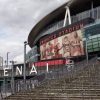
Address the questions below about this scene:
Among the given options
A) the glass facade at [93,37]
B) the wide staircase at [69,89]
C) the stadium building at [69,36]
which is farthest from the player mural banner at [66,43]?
the wide staircase at [69,89]

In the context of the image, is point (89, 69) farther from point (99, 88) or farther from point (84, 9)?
point (84, 9)

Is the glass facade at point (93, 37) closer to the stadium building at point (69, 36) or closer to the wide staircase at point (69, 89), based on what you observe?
the stadium building at point (69, 36)

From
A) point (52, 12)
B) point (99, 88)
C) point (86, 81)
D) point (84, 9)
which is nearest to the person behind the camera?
point (99, 88)

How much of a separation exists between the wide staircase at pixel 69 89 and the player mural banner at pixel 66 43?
102ft

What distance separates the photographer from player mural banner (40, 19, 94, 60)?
2522 inches

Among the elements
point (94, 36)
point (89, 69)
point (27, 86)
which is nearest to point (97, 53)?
point (94, 36)

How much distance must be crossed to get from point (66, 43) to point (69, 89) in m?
40.8

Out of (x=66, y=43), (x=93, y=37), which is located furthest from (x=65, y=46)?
(x=93, y=37)

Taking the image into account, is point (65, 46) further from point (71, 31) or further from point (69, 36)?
point (71, 31)

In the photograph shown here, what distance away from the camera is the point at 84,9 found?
7100 centimetres

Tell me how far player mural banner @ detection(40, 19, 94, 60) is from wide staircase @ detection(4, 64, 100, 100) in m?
31.0

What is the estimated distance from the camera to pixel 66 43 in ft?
223

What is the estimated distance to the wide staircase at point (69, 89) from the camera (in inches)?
1006

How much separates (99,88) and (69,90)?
90.5 inches
